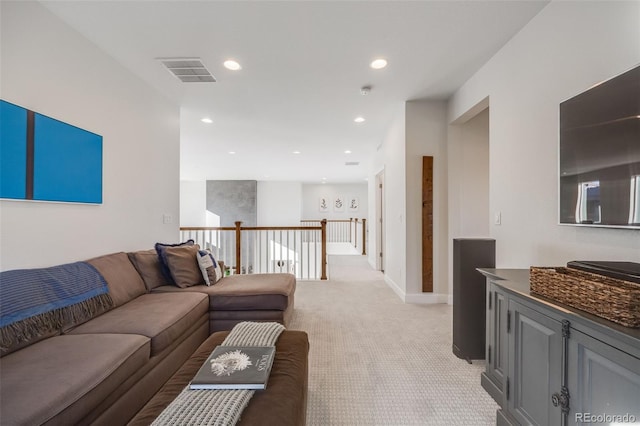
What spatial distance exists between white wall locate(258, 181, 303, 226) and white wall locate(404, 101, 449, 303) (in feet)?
26.9

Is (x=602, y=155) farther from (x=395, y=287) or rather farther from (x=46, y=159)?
(x=46, y=159)

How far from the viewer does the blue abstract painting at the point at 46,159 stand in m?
1.81

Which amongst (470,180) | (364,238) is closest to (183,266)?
(470,180)

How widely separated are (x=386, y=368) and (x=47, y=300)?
2372mm

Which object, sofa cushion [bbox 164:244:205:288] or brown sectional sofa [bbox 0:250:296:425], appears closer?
brown sectional sofa [bbox 0:250:296:425]

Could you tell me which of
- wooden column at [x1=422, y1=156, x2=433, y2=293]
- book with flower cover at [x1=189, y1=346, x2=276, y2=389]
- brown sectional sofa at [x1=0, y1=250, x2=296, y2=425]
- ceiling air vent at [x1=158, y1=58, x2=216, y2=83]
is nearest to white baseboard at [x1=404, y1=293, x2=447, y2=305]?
wooden column at [x1=422, y1=156, x2=433, y2=293]

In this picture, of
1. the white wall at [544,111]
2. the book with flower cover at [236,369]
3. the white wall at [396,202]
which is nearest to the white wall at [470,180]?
the white wall at [396,202]

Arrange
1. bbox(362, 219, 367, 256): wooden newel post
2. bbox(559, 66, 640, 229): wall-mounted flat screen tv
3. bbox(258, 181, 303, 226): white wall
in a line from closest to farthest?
1. bbox(559, 66, 640, 229): wall-mounted flat screen tv
2. bbox(362, 219, 367, 256): wooden newel post
3. bbox(258, 181, 303, 226): white wall

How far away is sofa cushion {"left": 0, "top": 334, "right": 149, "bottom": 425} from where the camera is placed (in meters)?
1.07

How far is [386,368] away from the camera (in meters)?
2.26

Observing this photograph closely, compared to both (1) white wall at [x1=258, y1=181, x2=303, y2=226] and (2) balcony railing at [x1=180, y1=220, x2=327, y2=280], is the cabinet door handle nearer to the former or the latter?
(2) balcony railing at [x1=180, y1=220, x2=327, y2=280]

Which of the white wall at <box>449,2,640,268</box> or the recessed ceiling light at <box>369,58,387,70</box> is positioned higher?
the recessed ceiling light at <box>369,58,387,70</box>

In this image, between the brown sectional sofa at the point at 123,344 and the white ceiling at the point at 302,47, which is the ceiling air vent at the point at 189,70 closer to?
the white ceiling at the point at 302,47

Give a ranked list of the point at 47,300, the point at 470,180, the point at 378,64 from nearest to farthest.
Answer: the point at 47,300
the point at 378,64
the point at 470,180
